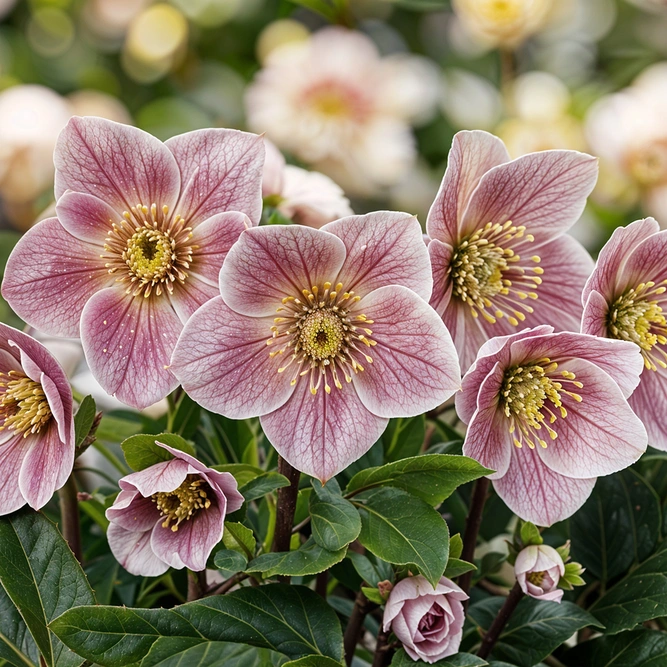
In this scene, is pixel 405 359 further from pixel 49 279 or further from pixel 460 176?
pixel 49 279

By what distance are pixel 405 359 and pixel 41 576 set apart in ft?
0.86

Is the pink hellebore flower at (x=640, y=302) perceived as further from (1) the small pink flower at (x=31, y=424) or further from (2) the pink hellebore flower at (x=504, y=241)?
(1) the small pink flower at (x=31, y=424)

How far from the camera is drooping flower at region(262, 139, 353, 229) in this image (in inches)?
26.8

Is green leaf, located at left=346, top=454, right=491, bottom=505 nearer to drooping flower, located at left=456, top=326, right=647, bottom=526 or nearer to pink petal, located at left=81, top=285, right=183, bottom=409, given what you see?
drooping flower, located at left=456, top=326, right=647, bottom=526

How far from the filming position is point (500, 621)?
54 centimetres

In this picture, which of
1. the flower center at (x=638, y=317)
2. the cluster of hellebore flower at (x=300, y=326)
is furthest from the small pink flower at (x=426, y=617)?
the flower center at (x=638, y=317)

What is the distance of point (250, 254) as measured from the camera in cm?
47

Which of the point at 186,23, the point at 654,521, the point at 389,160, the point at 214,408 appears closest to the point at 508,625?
the point at 654,521

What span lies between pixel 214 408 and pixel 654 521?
0.36 m

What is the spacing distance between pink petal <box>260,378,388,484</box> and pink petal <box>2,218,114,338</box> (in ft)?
0.48

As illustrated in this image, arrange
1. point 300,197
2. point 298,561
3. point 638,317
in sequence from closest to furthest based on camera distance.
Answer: point 298,561 < point 638,317 < point 300,197

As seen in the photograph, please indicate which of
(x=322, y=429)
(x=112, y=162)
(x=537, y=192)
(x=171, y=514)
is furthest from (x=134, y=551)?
(x=537, y=192)

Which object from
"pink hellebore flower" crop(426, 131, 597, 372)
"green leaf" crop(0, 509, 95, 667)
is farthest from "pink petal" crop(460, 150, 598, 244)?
"green leaf" crop(0, 509, 95, 667)

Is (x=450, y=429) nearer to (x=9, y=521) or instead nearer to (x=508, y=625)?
(x=508, y=625)
